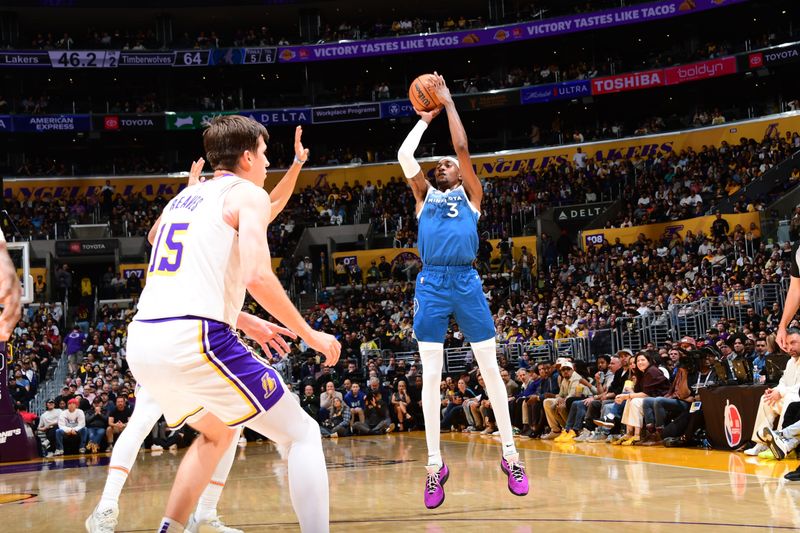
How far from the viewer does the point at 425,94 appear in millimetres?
6812

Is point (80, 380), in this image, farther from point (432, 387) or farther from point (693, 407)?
point (432, 387)

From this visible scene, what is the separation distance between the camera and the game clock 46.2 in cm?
3638

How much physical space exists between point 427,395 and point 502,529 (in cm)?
145

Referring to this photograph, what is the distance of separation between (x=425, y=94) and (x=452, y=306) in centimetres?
160

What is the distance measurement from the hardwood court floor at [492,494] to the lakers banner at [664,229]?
14.7 m

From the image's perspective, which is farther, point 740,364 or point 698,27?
A: point 698,27

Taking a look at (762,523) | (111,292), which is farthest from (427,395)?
(111,292)

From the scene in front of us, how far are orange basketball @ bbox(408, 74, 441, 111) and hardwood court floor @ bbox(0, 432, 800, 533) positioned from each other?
2920 millimetres

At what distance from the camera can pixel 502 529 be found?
A: 208 inches

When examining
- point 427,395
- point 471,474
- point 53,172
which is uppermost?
point 53,172

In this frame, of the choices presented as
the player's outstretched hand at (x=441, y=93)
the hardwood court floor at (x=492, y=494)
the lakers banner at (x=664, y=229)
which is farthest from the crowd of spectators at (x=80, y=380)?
the lakers banner at (x=664, y=229)

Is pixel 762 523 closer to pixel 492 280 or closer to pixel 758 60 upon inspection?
pixel 492 280

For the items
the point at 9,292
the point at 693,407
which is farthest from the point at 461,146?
the point at 693,407

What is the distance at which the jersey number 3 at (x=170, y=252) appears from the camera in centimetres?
381
